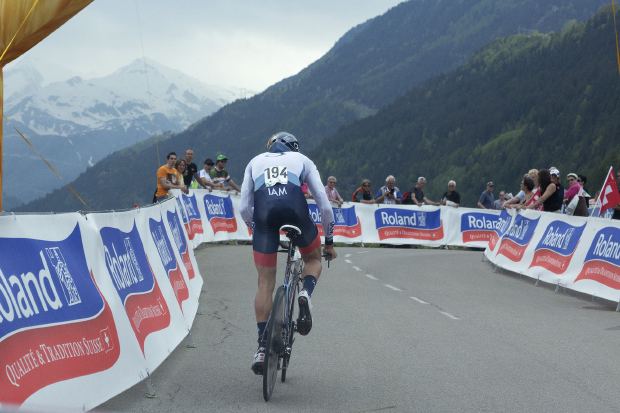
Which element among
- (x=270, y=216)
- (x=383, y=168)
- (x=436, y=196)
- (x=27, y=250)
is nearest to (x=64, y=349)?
(x=27, y=250)

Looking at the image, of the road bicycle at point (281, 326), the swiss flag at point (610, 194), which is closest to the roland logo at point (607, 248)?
the swiss flag at point (610, 194)

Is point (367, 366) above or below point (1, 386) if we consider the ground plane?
below

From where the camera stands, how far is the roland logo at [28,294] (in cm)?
360

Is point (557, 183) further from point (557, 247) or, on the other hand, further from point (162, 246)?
point (162, 246)

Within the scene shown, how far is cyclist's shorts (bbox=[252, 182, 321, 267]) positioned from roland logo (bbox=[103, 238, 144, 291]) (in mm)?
1062

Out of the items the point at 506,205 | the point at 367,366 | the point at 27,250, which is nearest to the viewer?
the point at 27,250

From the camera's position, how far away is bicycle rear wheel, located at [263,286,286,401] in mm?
4805

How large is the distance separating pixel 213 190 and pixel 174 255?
11550 millimetres

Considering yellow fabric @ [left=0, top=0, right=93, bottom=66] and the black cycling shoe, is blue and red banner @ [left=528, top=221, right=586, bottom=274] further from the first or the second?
yellow fabric @ [left=0, top=0, right=93, bottom=66]

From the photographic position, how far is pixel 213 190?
63.7 ft

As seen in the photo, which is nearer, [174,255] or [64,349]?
[64,349]

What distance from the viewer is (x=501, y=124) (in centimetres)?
12562

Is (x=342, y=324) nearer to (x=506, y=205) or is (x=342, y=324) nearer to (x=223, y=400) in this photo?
(x=223, y=400)

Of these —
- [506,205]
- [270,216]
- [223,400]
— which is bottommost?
[506,205]
